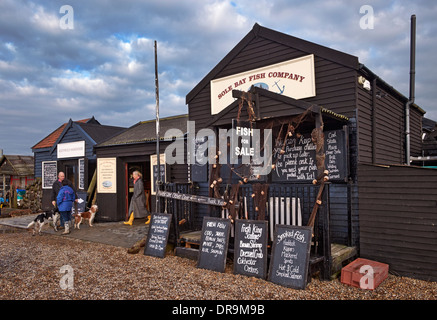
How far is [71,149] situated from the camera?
14648 mm

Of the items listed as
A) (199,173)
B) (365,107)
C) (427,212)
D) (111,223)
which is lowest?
(111,223)

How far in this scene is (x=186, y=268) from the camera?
20.4 feet

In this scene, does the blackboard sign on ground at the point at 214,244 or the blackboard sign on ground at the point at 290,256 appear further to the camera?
the blackboard sign on ground at the point at 214,244

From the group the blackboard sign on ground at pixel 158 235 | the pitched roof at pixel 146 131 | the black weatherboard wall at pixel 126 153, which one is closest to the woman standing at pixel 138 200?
the black weatherboard wall at pixel 126 153

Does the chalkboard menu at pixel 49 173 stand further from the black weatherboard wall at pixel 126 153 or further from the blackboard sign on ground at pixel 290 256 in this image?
the blackboard sign on ground at pixel 290 256

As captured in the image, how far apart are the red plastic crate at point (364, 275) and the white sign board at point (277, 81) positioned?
12.0 feet

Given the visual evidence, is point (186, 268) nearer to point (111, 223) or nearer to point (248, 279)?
point (248, 279)

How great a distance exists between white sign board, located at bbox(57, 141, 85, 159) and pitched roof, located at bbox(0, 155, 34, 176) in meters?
5.77

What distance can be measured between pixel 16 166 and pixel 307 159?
59.7 feet

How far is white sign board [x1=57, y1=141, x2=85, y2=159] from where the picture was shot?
14.3 metres

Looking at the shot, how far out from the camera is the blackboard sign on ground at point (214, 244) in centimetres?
603

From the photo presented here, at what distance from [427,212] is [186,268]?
431 centimetres

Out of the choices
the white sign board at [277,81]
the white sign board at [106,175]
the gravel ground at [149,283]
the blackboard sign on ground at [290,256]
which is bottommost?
the gravel ground at [149,283]
